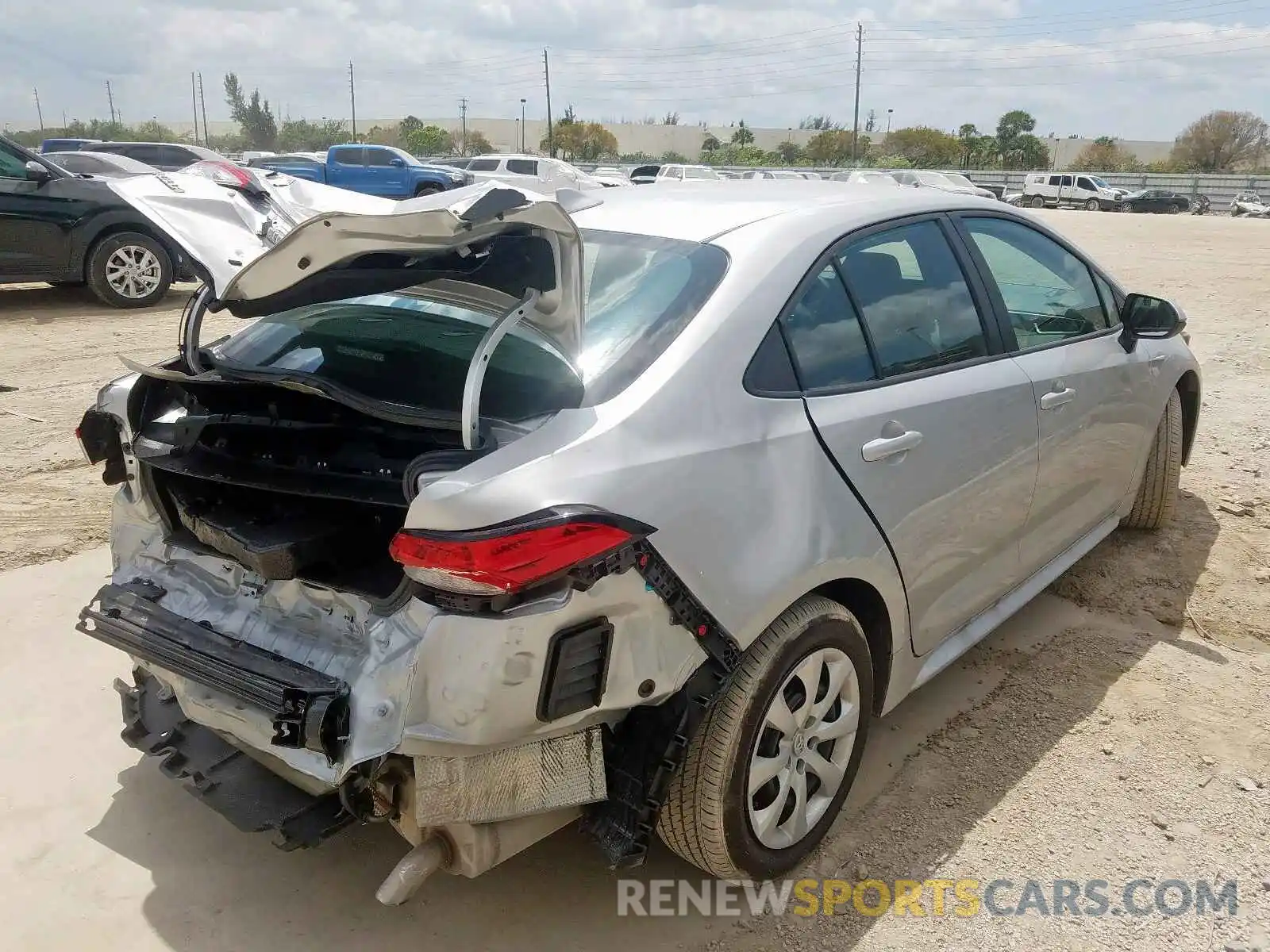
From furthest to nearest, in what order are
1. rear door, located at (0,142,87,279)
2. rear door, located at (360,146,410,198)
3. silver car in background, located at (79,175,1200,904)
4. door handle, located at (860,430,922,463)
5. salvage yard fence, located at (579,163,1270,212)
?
salvage yard fence, located at (579,163,1270,212) → rear door, located at (360,146,410,198) → rear door, located at (0,142,87,279) → door handle, located at (860,430,922,463) → silver car in background, located at (79,175,1200,904)

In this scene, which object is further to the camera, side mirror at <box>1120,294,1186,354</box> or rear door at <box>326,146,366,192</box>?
rear door at <box>326,146,366,192</box>

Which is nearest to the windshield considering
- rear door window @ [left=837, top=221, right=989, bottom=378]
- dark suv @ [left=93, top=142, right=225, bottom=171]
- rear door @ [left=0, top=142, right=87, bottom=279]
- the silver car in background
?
the silver car in background

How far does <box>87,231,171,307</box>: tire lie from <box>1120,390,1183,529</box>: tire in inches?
395

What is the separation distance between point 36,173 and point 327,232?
9.62 meters

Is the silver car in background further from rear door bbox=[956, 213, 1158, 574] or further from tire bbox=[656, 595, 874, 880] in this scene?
rear door bbox=[956, 213, 1158, 574]

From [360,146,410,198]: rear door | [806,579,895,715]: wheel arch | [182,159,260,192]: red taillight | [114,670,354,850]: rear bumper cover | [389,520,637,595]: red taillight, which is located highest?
[360,146,410,198]: rear door

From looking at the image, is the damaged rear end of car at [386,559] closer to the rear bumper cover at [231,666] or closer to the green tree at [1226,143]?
the rear bumper cover at [231,666]

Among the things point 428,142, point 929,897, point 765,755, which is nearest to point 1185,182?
point 428,142

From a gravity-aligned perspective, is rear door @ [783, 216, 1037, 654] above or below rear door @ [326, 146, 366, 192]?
below

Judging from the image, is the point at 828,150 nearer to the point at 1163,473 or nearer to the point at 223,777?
the point at 1163,473

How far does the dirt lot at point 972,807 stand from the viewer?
2.41 m

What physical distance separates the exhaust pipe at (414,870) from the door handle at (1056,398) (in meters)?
2.32

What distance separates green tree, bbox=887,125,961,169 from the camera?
2896 inches

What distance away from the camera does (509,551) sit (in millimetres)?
1840
